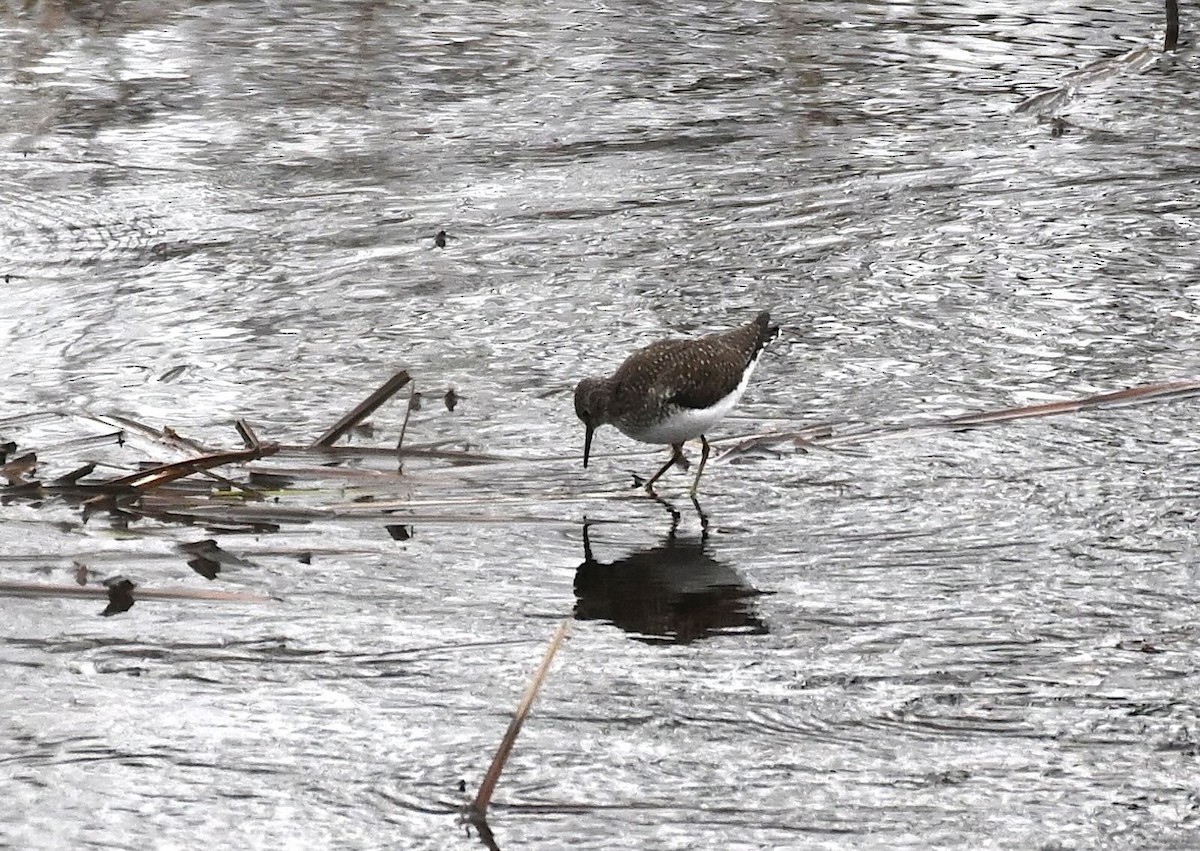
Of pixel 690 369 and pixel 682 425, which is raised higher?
pixel 690 369

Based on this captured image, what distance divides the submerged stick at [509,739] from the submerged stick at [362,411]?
266 cm

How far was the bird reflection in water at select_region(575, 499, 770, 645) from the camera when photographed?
22.4 feet

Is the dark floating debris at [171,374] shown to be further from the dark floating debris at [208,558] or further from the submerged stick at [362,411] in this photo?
the dark floating debris at [208,558]

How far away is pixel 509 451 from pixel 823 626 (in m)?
1.95

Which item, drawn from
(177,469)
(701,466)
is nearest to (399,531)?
(177,469)

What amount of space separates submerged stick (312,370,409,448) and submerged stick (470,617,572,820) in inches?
105

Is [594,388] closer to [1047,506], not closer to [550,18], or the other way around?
[1047,506]

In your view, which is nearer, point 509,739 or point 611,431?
point 509,739

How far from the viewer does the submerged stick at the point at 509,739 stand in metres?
5.19

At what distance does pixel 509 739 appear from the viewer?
5.23 m

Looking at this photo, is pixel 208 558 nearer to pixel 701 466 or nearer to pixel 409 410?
pixel 409 410

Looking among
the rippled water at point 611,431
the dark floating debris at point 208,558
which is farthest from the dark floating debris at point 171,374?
the dark floating debris at point 208,558

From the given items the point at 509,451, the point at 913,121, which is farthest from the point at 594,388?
the point at 913,121

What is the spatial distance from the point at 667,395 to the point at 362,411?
1.29 meters
